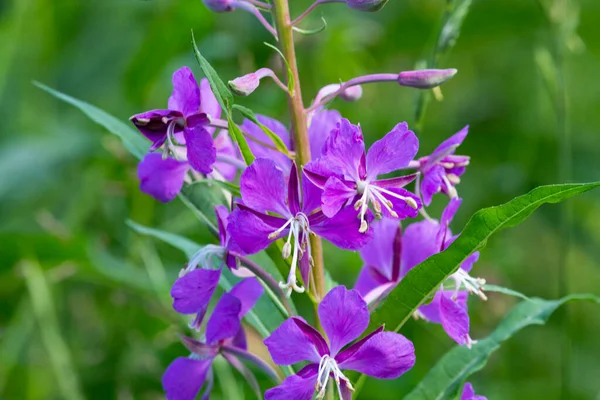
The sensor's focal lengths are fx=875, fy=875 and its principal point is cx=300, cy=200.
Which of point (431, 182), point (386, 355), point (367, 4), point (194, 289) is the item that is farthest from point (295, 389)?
point (367, 4)

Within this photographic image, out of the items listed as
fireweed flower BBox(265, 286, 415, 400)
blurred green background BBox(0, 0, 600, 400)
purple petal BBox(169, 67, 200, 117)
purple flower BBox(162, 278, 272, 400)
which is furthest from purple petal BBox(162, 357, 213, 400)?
blurred green background BBox(0, 0, 600, 400)

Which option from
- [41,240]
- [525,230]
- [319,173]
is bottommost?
[525,230]

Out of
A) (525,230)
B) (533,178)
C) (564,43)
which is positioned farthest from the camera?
(525,230)

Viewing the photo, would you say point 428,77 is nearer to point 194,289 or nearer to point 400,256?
point 400,256

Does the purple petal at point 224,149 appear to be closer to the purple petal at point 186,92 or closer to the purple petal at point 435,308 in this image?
the purple petal at point 186,92

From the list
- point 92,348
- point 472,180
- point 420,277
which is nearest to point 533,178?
point 472,180

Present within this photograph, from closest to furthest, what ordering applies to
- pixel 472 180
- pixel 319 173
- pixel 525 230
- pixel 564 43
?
pixel 319 173 → pixel 564 43 → pixel 472 180 → pixel 525 230

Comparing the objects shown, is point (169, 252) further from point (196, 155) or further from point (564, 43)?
point (196, 155)

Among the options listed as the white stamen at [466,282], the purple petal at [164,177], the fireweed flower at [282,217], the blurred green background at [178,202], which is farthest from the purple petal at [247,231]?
the blurred green background at [178,202]
